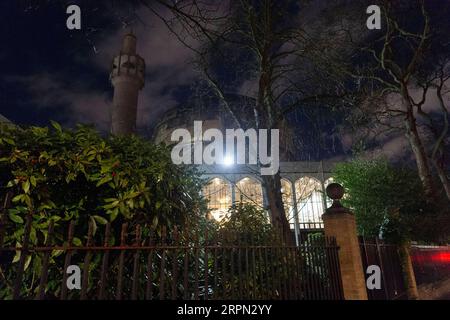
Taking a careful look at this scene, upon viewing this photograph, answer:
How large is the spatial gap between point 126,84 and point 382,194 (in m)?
19.2

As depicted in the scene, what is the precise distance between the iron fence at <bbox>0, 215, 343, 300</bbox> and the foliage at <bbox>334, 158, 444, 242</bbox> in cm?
979

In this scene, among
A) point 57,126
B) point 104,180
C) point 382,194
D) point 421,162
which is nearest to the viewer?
point 104,180

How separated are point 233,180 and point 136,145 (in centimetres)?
2388

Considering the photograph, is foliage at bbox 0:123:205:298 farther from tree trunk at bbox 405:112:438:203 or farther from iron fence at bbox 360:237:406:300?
tree trunk at bbox 405:112:438:203

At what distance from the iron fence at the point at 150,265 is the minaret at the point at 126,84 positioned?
19.7 meters

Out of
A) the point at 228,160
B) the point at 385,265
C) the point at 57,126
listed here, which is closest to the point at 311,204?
the point at 228,160

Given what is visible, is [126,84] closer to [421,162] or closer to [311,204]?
[311,204]

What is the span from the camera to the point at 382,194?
17.4 metres

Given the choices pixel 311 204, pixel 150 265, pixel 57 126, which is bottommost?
pixel 150 265

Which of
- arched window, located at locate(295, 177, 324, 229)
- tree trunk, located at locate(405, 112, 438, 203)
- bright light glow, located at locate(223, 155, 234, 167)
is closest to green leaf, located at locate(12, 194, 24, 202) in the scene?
tree trunk, located at locate(405, 112, 438, 203)
